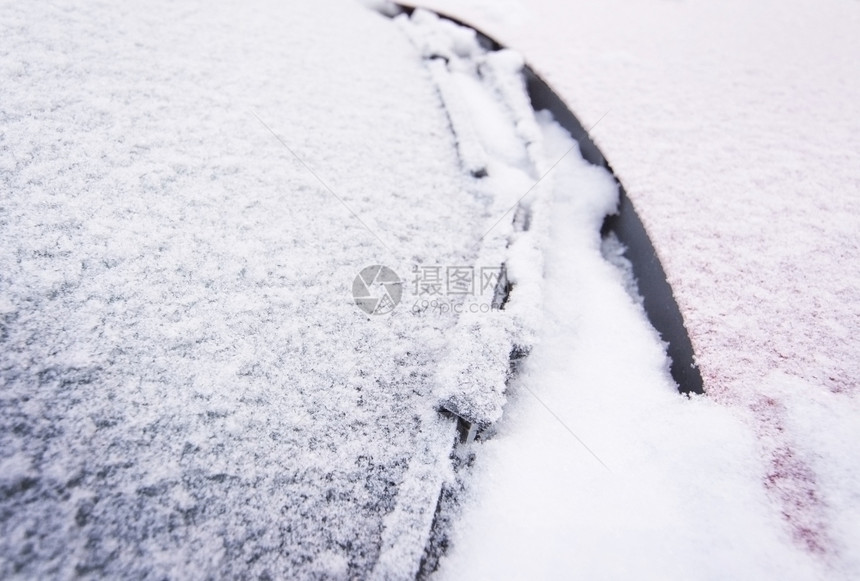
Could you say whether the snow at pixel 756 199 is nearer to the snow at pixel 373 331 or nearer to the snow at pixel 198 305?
the snow at pixel 373 331

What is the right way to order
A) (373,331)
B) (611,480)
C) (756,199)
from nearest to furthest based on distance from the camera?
(611,480) < (373,331) < (756,199)

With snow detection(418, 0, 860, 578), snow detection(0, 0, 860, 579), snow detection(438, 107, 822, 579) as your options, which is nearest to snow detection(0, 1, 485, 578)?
snow detection(0, 0, 860, 579)

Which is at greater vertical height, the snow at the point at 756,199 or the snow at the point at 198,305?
the snow at the point at 756,199

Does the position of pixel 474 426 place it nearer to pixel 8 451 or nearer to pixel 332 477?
pixel 332 477

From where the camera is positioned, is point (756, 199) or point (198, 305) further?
point (756, 199)

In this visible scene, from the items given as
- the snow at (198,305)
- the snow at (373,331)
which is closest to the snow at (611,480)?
the snow at (373,331)

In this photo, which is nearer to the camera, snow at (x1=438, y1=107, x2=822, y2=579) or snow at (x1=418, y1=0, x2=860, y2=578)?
snow at (x1=438, y1=107, x2=822, y2=579)

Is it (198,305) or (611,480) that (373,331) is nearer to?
(198,305)

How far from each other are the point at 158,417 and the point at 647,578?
98 centimetres

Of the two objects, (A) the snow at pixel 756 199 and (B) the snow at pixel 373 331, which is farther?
(A) the snow at pixel 756 199

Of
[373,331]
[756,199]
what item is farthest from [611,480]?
[756,199]

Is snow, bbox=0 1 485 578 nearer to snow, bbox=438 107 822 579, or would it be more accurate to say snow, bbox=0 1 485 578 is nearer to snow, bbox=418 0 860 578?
snow, bbox=438 107 822 579

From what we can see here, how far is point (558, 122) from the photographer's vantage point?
180 cm

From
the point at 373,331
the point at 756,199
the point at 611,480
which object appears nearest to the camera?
the point at 611,480
